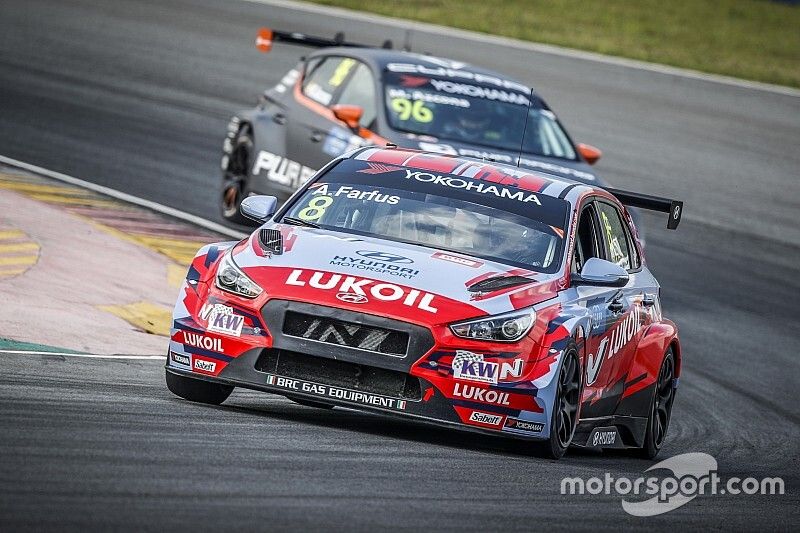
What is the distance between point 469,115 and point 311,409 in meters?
5.79

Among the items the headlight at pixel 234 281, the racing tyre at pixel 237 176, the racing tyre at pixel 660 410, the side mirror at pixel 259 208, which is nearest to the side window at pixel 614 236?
the racing tyre at pixel 660 410

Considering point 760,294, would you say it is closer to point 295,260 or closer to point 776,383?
point 776,383

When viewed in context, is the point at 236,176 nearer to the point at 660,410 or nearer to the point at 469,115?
the point at 469,115

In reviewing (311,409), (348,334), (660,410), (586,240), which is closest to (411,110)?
(660,410)

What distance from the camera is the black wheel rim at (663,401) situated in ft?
33.0

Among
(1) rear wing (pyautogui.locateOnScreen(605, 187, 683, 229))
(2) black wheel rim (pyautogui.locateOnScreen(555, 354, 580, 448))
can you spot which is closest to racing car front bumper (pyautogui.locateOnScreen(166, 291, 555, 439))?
(2) black wheel rim (pyautogui.locateOnScreen(555, 354, 580, 448))

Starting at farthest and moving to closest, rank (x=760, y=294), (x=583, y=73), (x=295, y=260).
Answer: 1. (x=583, y=73)
2. (x=760, y=294)
3. (x=295, y=260)

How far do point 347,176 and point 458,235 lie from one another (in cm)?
83

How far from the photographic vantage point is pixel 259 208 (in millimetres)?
8977

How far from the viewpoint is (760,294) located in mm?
16781

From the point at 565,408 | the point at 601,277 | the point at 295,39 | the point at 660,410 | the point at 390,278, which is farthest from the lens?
the point at 295,39

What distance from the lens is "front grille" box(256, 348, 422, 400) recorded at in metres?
7.74

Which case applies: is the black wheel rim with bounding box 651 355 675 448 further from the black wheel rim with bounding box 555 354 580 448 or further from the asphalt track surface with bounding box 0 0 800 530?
the black wheel rim with bounding box 555 354 580 448

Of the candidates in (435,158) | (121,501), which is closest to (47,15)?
(435,158)
